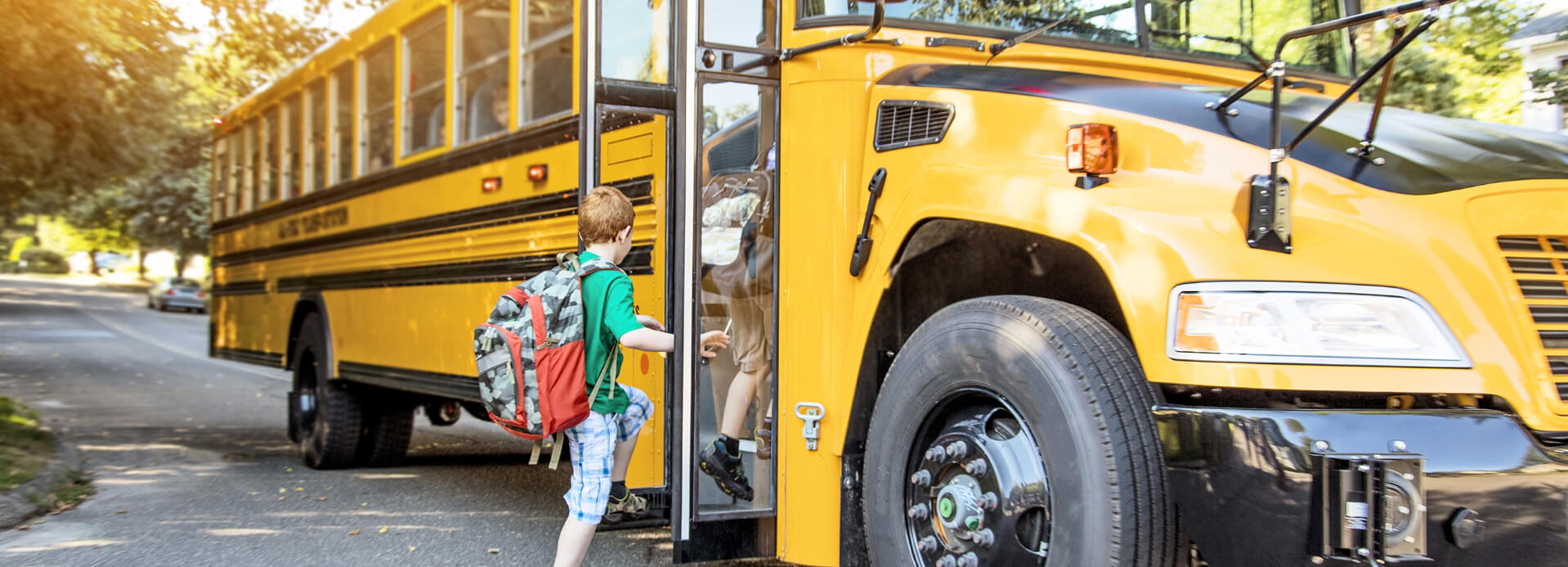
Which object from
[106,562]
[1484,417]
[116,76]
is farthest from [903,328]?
[116,76]

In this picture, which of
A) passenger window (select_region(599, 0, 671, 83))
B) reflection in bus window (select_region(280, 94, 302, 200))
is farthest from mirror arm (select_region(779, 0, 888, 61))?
reflection in bus window (select_region(280, 94, 302, 200))

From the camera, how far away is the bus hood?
248 cm

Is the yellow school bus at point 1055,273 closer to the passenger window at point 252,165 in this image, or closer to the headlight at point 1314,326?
the headlight at point 1314,326

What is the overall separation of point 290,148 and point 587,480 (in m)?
5.63

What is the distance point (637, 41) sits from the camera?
399 centimetres

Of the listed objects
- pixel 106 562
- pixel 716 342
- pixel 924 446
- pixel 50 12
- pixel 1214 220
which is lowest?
pixel 106 562

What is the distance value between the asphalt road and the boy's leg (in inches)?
50.5

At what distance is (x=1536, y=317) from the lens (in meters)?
2.30

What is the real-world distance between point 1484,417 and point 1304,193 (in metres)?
0.54

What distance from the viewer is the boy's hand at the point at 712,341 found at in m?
3.52

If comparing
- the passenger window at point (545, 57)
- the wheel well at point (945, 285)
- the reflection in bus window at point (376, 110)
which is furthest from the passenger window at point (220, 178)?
the wheel well at point (945, 285)

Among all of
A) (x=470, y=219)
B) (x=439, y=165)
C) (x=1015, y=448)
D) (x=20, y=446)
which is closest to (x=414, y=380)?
(x=470, y=219)

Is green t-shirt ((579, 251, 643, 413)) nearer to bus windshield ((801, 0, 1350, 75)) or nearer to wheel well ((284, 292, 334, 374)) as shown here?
bus windshield ((801, 0, 1350, 75))

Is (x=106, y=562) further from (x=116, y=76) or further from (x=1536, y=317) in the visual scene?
(x=116, y=76)
